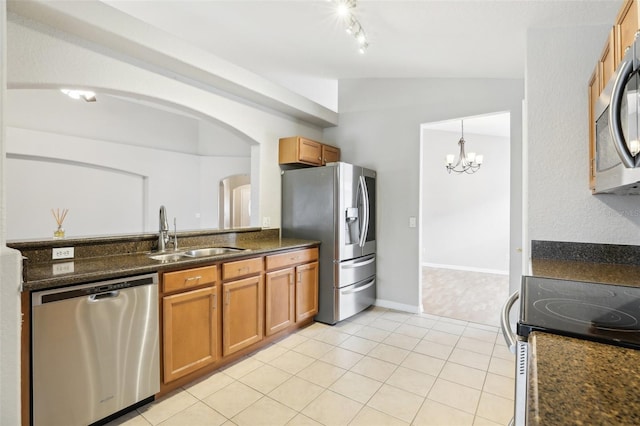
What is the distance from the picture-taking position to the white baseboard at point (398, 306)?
3785mm

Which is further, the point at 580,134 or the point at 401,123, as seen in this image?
the point at 401,123

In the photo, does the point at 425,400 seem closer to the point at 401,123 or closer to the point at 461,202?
the point at 401,123

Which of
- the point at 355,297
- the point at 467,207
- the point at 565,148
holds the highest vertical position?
the point at 565,148

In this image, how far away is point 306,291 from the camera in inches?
131

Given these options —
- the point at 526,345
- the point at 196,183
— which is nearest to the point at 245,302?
the point at 526,345

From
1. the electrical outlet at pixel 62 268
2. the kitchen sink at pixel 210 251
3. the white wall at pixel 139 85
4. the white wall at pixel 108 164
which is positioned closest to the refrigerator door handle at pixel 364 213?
the white wall at pixel 139 85

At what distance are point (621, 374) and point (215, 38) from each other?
3.66 metres

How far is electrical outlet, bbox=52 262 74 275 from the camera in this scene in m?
1.75

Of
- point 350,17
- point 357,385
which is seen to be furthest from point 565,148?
point 357,385

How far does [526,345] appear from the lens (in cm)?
81

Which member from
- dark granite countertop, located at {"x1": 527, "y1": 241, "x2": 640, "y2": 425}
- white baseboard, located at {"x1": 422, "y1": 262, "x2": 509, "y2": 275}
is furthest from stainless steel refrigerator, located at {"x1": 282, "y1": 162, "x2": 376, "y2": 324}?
white baseboard, located at {"x1": 422, "y1": 262, "x2": 509, "y2": 275}

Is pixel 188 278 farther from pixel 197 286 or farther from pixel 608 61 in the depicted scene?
pixel 608 61

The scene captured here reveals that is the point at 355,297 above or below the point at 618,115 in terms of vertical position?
below

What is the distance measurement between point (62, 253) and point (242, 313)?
1333 millimetres
